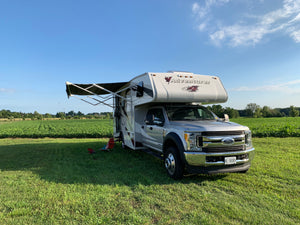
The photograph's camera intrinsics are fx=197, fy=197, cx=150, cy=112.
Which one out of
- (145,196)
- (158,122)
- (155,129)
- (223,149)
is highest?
(158,122)

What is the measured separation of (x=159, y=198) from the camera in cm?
390

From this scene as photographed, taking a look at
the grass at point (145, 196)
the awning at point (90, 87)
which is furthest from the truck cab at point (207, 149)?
the awning at point (90, 87)

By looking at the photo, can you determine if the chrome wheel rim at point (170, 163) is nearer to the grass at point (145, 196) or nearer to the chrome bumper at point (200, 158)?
the grass at point (145, 196)

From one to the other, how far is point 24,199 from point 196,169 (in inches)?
145

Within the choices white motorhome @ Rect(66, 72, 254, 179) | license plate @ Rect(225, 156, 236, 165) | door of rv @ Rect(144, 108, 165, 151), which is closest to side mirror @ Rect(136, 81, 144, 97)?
white motorhome @ Rect(66, 72, 254, 179)

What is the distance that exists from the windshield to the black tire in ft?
3.58

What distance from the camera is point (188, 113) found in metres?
6.26

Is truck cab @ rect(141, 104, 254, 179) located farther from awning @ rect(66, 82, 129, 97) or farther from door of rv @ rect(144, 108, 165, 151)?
awning @ rect(66, 82, 129, 97)

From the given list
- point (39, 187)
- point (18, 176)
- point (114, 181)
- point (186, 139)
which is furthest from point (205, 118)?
point (18, 176)

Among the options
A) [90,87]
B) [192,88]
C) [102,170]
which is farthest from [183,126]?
[90,87]

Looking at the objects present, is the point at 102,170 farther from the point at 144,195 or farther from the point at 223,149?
the point at 223,149

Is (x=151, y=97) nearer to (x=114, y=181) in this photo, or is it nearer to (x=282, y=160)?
(x=114, y=181)

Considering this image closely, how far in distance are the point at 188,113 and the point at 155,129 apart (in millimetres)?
1182

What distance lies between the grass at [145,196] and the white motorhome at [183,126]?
1.81 ft
